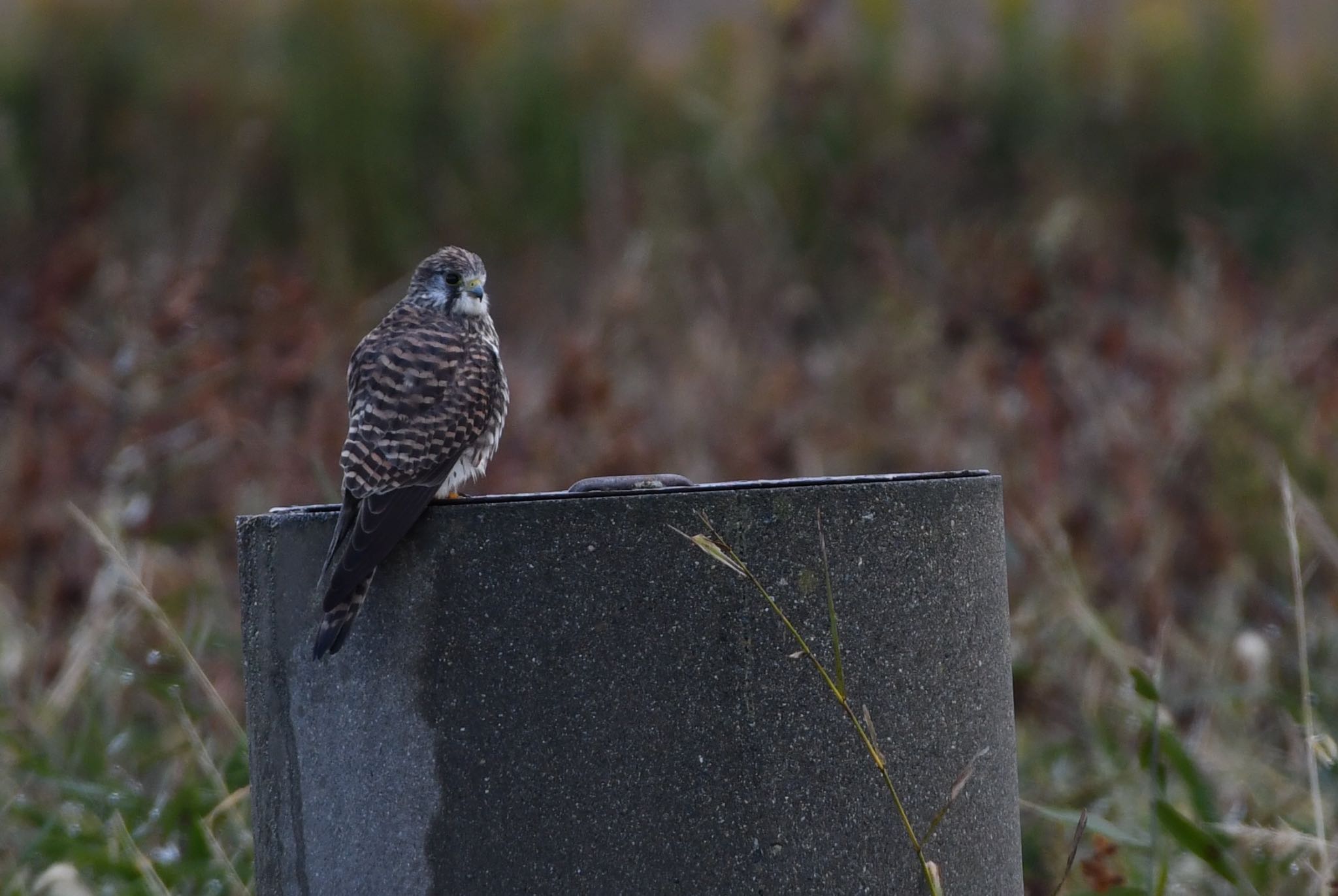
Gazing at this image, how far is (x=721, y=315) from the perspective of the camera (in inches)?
340

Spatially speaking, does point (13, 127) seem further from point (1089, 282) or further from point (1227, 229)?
point (1227, 229)

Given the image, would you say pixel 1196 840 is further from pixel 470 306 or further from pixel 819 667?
pixel 470 306

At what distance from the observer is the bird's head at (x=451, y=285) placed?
11.0ft

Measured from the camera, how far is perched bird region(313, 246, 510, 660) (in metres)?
2.10

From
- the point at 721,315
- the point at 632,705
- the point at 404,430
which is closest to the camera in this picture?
the point at 632,705

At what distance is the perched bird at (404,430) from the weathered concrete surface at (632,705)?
0.15ft

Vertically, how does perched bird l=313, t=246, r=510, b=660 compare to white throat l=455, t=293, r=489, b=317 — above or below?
below

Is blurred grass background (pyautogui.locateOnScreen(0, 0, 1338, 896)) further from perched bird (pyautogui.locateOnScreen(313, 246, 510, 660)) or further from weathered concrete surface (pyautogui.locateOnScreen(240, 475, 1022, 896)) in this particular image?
perched bird (pyautogui.locateOnScreen(313, 246, 510, 660))

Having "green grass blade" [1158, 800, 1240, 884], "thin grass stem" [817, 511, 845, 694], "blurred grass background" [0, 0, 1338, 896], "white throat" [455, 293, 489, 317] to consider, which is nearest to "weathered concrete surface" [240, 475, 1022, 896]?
"thin grass stem" [817, 511, 845, 694]

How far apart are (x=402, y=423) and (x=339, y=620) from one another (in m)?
0.56

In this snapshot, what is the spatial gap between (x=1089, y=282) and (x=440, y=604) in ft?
19.2

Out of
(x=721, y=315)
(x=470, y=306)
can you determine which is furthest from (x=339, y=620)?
(x=721, y=315)

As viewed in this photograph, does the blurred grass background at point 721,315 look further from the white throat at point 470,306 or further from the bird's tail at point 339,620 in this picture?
the white throat at point 470,306

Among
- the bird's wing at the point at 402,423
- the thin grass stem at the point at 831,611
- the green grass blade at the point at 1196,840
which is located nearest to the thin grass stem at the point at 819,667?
the thin grass stem at the point at 831,611
